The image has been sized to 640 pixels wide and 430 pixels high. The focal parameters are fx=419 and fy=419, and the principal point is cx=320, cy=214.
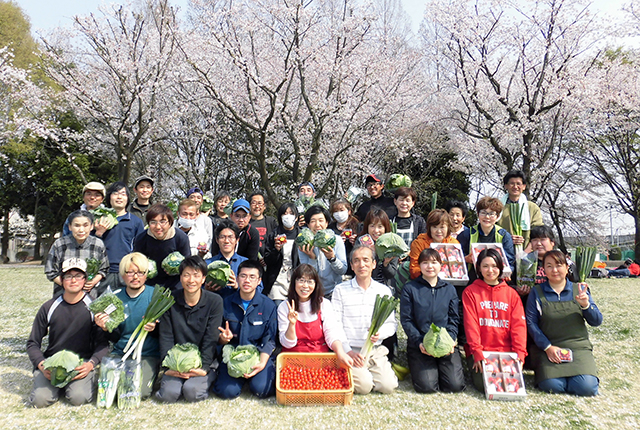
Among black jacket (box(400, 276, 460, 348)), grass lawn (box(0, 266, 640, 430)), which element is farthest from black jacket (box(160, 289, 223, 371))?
black jacket (box(400, 276, 460, 348))

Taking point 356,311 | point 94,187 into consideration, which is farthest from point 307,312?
point 94,187

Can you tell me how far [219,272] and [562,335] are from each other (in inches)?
137

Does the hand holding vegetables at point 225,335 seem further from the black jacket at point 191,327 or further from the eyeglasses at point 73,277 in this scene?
the eyeglasses at point 73,277

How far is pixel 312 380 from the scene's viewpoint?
3727mm

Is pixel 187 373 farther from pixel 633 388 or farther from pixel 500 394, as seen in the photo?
pixel 633 388

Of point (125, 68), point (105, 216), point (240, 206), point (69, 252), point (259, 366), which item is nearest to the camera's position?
point (259, 366)

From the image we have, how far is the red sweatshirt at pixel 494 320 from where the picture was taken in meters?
Answer: 4.10

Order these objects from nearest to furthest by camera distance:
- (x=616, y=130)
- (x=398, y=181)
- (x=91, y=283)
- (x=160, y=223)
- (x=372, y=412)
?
(x=372, y=412)
(x=91, y=283)
(x=160, y=223)
(x=398, y=181)
(x=616, y=130)

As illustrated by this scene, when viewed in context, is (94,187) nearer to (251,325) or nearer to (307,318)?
(251,325)

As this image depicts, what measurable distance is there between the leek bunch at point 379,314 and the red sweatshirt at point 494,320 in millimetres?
897

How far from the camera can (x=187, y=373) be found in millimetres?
3783

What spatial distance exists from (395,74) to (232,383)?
14926 mm

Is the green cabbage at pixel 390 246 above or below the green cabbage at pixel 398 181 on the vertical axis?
below

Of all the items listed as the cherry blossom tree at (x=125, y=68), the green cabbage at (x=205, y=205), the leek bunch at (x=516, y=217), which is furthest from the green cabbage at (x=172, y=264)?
the cherry blossom tree at (x=125, y=68)
